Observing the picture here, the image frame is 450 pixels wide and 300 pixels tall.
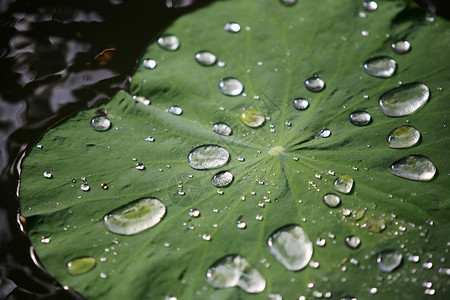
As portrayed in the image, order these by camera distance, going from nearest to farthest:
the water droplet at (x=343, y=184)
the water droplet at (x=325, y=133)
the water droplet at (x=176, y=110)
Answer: the water droplet at (x=343, y=184) → the water droplet at (x=325, y=133) → the water droplet at (x=176, y=110)

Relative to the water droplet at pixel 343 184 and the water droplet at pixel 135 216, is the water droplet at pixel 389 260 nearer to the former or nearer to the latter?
the water droplet at pixel 343 184

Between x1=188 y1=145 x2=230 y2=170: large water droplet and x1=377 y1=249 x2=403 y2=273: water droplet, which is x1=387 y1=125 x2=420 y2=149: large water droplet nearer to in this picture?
x1=377 y1=249 x2=403 y2=273: water droplet

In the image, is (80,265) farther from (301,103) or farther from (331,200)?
(301,103)

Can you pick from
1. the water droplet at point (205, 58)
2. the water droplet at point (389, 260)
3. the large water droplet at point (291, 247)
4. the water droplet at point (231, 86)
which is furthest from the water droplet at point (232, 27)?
the water droplet at point (389, 260)

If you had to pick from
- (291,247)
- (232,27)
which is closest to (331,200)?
(291,247)

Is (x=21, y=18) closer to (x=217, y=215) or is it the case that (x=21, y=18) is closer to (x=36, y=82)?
(x=36, y=82)

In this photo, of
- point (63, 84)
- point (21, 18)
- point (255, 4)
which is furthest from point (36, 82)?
point (255, 4)
